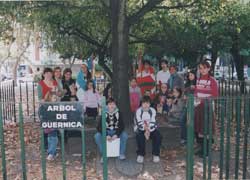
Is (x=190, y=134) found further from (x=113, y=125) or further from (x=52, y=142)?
(x=52, y=142)

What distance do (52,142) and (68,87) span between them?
197cm

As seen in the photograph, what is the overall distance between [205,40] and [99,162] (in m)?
7.38

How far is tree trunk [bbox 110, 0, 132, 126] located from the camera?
743cm

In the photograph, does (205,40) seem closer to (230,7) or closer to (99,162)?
(230,7)

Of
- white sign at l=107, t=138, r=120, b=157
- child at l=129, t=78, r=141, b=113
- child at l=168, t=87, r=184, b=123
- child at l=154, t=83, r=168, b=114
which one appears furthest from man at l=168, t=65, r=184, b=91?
white sign at l=107, t=138, r=120, b=157

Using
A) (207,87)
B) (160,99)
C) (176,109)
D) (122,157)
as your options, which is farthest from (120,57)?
(122,157)

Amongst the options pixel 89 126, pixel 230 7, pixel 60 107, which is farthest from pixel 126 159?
pixel 230 7

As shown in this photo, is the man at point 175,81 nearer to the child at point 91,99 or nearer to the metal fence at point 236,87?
the metal fence at point 236,87

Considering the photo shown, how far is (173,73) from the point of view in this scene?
902 cm

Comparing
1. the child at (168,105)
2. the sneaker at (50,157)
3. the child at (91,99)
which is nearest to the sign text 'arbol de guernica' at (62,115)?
the sneaker at (50,157)

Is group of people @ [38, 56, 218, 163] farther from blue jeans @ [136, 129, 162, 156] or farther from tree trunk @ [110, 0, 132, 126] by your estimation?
tree trunk @ [110, 0, 132, 126]

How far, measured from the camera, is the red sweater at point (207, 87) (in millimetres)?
6379

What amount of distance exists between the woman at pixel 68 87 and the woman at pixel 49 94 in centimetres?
54

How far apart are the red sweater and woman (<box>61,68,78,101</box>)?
9.53 ft
